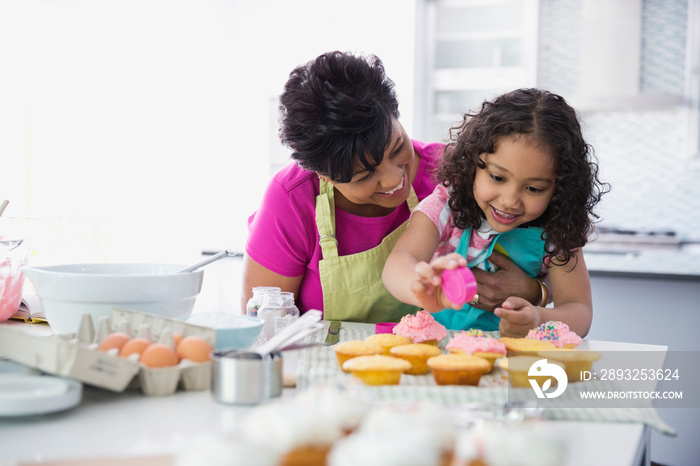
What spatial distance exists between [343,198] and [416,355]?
0.77 metres

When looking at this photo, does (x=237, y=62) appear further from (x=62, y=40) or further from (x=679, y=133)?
(x=679, y=133)

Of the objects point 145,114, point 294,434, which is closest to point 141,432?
point 294,434

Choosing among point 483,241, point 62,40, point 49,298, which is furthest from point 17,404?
point 62,40

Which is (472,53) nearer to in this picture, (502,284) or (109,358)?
(502,284)

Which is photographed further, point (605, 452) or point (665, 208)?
point (665, 208)

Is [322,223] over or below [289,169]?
below

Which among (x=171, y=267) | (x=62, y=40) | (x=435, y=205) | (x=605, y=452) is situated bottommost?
(x=605, y=452)

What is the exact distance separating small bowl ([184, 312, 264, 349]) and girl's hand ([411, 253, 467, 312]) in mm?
270

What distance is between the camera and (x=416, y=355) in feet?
A: 3.06

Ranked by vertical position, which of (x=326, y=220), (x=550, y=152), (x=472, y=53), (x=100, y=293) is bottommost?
(x=100, y=293)

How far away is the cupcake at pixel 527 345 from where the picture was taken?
1000 millimetres

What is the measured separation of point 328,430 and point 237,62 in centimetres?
409

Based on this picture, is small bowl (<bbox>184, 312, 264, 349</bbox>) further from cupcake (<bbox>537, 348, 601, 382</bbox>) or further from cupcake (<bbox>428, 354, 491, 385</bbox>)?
cupcake (<bbox>537, 348, 601, 382</bbox>)

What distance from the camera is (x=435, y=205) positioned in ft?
4.89
